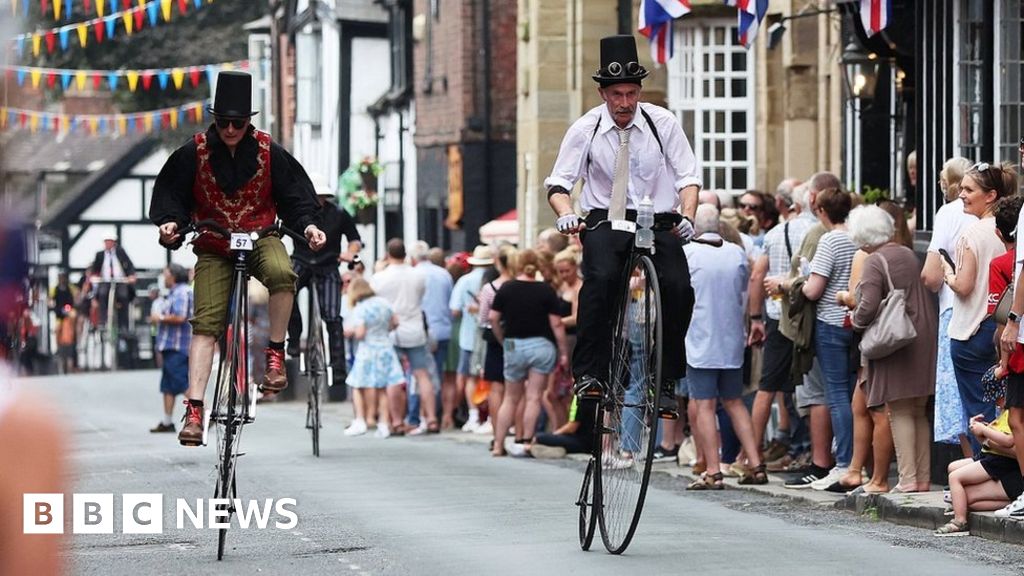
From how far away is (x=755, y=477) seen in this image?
13383mm

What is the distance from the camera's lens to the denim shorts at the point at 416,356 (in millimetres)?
20953

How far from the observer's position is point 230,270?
9.49m

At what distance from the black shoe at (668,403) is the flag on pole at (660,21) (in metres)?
9.63

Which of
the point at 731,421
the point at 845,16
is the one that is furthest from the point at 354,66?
the point at 731,421

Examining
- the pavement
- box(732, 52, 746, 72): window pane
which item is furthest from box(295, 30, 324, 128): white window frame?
the pavement

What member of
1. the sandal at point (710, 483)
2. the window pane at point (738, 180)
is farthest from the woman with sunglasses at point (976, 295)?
the window pane at point (738, 180)

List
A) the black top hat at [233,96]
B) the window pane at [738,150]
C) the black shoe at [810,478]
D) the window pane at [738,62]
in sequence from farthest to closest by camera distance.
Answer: the window pane at [738,62] → the window pane at [738,150] → the black shoe at [810,478] → the black top hat at [233,96]

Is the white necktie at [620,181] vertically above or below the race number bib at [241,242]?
above

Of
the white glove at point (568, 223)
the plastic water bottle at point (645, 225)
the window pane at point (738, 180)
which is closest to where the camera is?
the plastic water bottle at point (645, 225)

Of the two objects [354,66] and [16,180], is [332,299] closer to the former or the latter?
[16,180]

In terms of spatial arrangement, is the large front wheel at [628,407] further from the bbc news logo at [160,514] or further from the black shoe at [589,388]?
the bbc news logo at [160,514]

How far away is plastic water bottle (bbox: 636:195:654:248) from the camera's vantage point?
833cm

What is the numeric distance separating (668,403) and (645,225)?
2.56 ft

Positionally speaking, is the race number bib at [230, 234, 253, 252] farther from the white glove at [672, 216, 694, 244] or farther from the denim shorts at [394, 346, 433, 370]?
the denim shorts at [394, 346, 433, 370]
